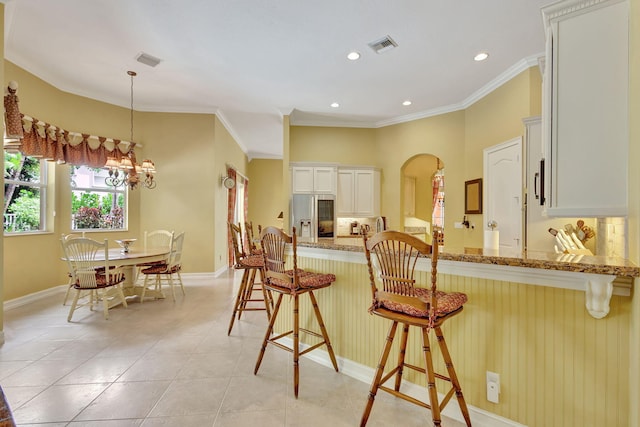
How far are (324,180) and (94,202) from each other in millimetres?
4009

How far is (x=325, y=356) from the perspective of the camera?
7.73 ft

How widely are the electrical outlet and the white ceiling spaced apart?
9.59 feet

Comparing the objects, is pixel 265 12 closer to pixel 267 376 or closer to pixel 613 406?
pixel 267 376

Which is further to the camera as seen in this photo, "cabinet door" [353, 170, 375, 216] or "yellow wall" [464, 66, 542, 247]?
"cabinet door" [353, 170, 375, 216]

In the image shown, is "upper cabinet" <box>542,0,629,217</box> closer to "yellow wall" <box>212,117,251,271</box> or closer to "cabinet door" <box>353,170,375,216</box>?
"cabinet door" <box>353,170,375,216</box>

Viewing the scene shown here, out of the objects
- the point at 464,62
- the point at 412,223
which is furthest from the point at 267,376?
the point at 412,223

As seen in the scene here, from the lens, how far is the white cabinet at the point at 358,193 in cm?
548

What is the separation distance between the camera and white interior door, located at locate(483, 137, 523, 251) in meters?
3.45

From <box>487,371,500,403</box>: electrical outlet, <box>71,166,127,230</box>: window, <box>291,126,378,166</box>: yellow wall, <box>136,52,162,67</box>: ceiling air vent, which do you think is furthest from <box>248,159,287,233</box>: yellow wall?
<box>487,371,500,403</box>: electrical outlet

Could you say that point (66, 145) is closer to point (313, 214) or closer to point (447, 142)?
point (313, 214)

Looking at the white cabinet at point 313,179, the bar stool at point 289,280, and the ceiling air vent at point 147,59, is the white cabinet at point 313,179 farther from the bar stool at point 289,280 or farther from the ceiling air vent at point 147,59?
the bar stool at point 289,280

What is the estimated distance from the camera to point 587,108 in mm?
1373

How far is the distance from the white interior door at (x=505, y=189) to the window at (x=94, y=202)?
603 cm

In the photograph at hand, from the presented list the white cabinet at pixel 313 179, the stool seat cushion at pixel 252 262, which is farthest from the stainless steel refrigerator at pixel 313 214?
the stool seat cushion at pixel 252 262
